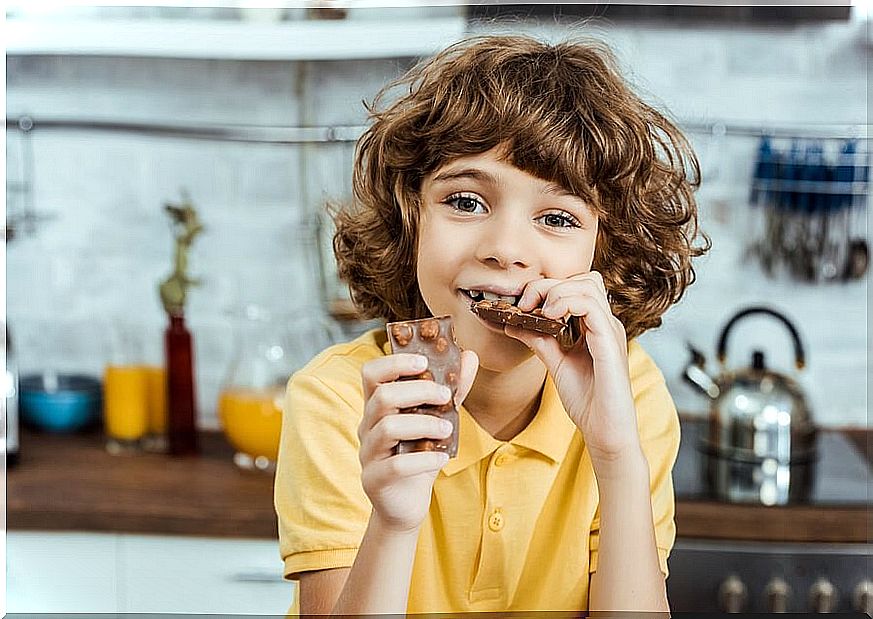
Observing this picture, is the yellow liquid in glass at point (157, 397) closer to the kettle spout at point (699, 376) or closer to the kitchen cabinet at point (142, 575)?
the kitchen cabinet at point (142, 575)

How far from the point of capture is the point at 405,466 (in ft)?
2.06

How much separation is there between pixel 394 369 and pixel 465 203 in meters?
0.14

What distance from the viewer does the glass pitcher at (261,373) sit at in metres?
1.21

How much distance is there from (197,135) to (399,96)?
2.14 ft

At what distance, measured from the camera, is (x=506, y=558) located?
759mm

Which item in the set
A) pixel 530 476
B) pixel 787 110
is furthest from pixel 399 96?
pixel 787 110

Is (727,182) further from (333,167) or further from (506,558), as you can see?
(506,558)

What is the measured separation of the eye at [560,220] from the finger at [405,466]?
16cm

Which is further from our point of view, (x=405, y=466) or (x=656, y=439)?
(x=656, y=439)

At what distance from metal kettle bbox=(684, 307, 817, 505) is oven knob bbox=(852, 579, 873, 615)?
0.12m

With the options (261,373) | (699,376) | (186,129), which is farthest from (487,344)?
(186,129)

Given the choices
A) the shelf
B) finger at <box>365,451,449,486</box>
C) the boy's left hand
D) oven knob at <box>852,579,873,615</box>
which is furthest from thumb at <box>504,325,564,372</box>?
oven knob at <box>852,579,873,615</box>

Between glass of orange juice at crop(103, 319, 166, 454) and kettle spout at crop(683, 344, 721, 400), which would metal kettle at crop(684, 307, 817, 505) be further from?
glass of orange juice at crop(103, 319, 166, 454)

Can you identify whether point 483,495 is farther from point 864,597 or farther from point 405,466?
point 864,597
